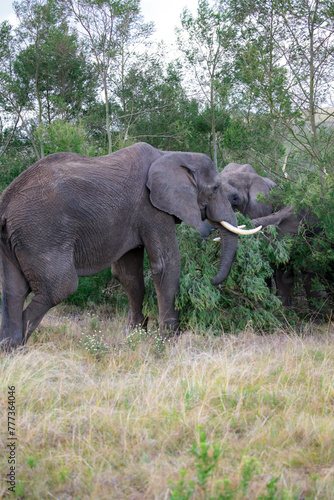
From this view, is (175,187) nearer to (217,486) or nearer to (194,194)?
(194,194)

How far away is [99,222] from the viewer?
5906 mm

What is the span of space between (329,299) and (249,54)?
3787 mm

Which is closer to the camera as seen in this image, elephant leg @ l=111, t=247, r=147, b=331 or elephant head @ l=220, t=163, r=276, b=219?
elephant leg @ l=111, t=247, r=147, b=331

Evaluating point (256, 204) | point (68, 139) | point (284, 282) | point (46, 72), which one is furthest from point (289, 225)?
point (46, 72)

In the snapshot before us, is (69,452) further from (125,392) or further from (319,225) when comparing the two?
(319,225)

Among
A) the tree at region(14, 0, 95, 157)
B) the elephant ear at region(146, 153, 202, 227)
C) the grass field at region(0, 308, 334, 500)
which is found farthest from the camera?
the tree at region(14, 0, 95, 157)

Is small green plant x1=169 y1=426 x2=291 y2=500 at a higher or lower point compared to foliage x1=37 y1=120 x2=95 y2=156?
lower

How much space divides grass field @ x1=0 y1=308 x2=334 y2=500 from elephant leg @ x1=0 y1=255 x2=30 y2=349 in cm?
22

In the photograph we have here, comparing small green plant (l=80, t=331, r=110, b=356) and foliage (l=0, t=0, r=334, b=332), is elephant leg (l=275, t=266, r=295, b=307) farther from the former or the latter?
small green plant (l=80, t=331, r=110, b=356)

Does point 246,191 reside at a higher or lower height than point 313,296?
higher

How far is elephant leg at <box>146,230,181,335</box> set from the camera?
646 centimetres

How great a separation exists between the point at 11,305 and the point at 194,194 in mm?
2559

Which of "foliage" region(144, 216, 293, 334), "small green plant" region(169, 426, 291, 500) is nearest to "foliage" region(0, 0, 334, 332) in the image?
"foliage" region(144, 216, 293, 334)

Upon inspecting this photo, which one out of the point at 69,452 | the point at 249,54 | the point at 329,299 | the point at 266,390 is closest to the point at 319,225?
the point at 329,299
